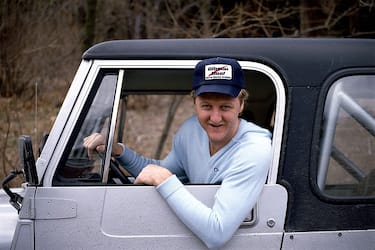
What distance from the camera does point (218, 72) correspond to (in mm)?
2564

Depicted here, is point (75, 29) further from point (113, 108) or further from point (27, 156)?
point (27, 156)

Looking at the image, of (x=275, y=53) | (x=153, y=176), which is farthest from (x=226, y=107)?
(x=153, y=176)

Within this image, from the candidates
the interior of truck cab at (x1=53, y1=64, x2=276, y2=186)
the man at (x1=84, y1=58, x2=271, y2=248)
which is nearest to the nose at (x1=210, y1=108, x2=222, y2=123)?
the man at (x1=84, y1=58, x2=271, y2=248)

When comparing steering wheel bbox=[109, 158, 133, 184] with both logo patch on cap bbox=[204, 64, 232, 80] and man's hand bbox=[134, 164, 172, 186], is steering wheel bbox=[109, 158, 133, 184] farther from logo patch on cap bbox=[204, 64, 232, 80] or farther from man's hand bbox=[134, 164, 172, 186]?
logo patch on cap bbox=[204, 64, 232, 80]

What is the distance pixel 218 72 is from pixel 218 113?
0.18 metres

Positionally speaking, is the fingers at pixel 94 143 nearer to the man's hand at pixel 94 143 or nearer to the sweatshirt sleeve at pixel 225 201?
the man's hand at pixel 94 143

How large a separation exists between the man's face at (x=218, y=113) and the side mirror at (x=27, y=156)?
0.71 metres

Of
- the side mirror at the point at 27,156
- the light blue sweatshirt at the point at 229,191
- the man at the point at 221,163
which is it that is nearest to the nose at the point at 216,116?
the man at the point at 221,163

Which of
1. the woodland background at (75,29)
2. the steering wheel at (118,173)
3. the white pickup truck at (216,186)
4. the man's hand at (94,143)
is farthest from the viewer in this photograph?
the woodland background at (75,29)

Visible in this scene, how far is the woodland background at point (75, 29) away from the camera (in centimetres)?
780

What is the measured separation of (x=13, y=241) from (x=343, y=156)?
4.87 ft

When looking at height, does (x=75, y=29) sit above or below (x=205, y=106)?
below

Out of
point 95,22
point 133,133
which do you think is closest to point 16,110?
point 95,22

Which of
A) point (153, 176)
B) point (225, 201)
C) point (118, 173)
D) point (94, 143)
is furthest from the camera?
point (118, 173)
